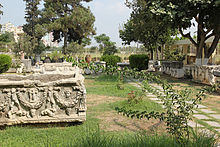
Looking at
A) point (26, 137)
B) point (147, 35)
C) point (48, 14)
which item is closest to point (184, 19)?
point (147, 35)

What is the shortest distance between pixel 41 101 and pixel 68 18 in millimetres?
27552

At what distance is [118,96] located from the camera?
7.38 meters

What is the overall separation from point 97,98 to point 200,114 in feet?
10.6

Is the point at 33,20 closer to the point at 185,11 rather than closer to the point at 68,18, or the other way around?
the point at 68,18

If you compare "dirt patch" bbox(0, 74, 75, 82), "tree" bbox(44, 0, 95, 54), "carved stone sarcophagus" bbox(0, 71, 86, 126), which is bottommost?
"carved stone sarcophagus" bbox(0, 71, 86, 126)

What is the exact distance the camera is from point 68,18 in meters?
29.8

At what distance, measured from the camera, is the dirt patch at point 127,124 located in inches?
158

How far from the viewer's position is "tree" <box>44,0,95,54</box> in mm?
29625

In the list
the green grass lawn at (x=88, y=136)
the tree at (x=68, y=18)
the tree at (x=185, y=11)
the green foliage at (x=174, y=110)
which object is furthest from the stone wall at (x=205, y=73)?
the tree at (x=68, y=18)

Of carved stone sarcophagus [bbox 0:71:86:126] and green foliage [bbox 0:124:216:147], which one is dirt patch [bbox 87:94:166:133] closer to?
green foliage [bbox 0:124:216:147]

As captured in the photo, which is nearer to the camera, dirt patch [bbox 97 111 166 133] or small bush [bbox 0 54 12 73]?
dirt patch [bbox 97 111 166 133]

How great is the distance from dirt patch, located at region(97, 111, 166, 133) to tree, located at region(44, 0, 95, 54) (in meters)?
26.1

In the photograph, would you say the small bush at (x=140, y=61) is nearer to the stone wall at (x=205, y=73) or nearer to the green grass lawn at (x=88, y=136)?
the stone wall at (x=205, y=73)

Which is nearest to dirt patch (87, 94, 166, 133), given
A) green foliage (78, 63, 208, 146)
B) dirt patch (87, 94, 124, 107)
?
green foliage (78, 63, 208, 146)
